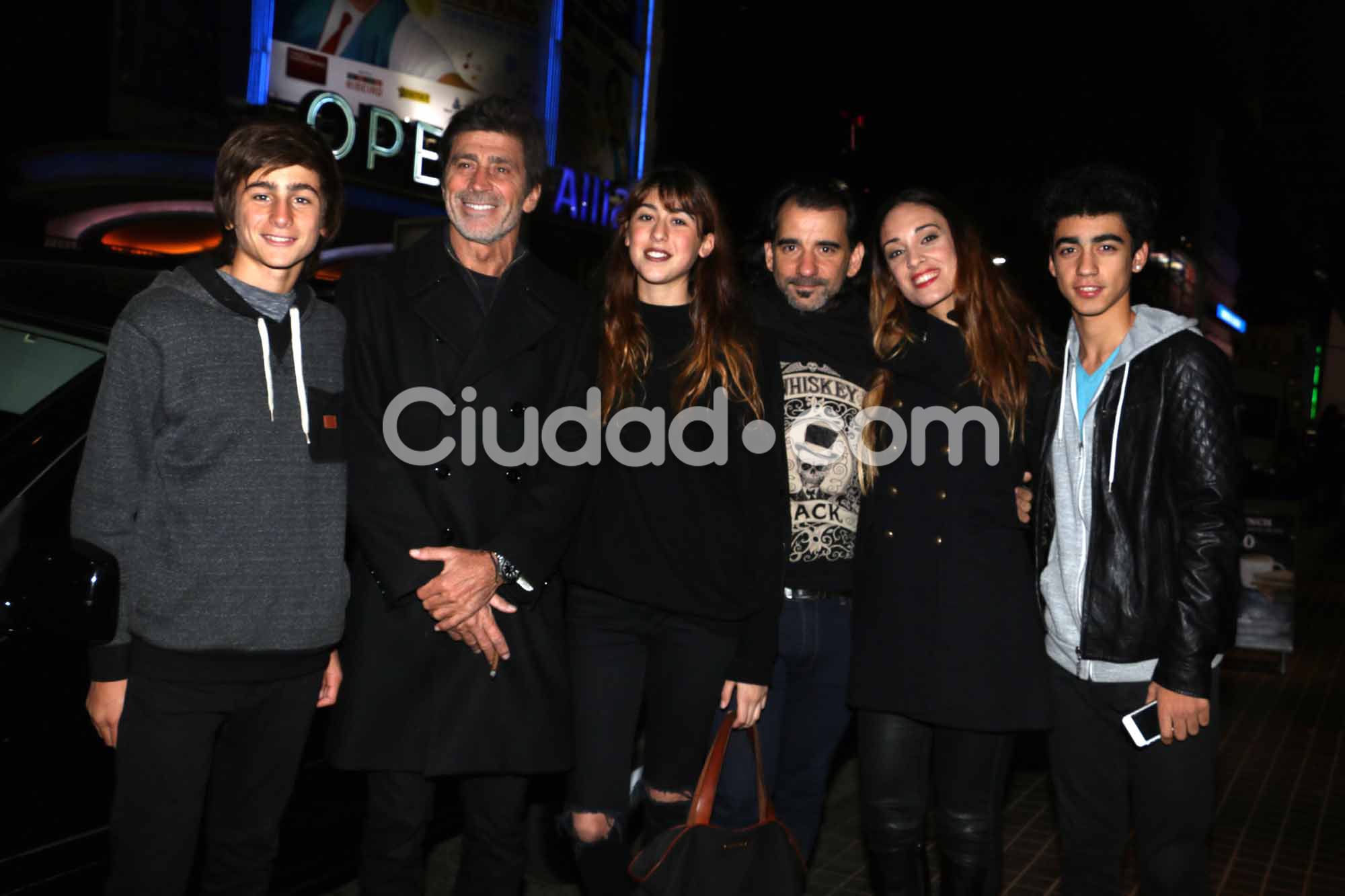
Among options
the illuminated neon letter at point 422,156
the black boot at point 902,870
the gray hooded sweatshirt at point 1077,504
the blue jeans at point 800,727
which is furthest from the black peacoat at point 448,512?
the illuminated neon letter at point 422,156

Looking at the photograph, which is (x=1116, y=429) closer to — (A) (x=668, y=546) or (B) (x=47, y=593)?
(A) (x=668, y=546)

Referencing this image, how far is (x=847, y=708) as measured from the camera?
3.33m

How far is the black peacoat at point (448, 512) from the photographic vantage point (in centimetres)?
265

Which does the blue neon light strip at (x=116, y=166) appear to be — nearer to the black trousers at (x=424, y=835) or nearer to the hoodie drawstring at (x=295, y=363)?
the hoodie drawstring at (x=295, y=363)

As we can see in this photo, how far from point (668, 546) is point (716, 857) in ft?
2.51

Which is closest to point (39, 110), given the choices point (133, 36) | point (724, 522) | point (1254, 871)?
point (133, 36)

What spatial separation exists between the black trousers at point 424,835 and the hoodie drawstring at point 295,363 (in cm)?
86

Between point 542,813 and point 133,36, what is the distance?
7.05 meters

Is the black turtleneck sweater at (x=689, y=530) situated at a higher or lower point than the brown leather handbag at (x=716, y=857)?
higher

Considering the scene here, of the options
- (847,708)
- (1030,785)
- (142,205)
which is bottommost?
(1030,785)

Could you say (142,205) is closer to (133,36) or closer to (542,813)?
(133,36)

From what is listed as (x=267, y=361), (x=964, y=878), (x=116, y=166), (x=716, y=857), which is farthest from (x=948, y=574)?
(x=116, y=166)

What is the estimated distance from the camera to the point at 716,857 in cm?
286

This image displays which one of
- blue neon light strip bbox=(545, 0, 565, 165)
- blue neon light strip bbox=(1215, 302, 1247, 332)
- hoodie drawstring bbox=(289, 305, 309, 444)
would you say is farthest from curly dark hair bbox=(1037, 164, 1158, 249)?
blue neon light strip bbox=(1215, 302, 1247, 332)
